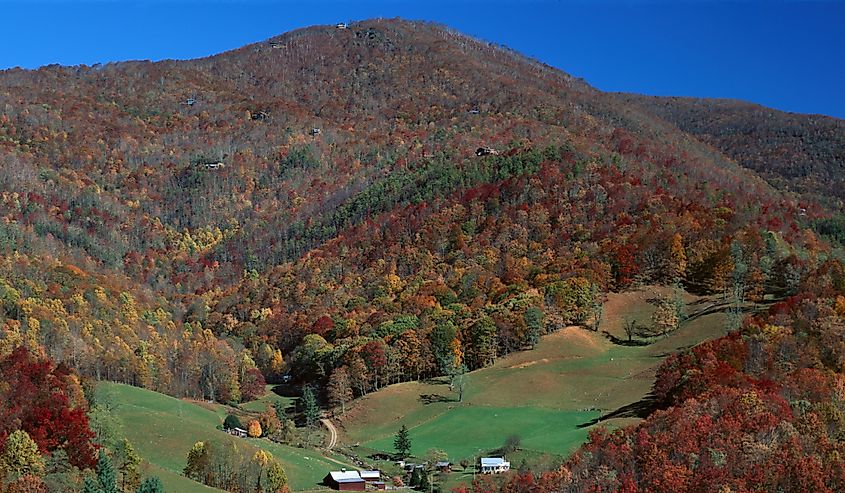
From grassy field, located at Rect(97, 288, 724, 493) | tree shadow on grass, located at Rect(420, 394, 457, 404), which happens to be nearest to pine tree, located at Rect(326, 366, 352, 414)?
grassy field, located at Rect(97, 288, 724, 493)

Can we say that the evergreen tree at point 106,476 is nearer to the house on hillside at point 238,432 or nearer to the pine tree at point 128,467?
the pine tree at point 128,467

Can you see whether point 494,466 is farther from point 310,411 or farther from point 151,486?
point 310,411

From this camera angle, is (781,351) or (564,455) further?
(781,351)

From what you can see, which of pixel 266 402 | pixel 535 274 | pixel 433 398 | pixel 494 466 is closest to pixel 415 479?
pixel 494 466

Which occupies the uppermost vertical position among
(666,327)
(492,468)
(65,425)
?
(666,327)

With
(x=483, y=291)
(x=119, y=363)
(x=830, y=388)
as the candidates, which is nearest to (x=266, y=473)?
(x=830, y=388)

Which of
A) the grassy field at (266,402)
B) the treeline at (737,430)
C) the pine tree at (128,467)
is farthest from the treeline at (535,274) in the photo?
the pine tree at (128,467)

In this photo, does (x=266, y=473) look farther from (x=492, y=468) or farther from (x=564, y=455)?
(x=564, y=455)
